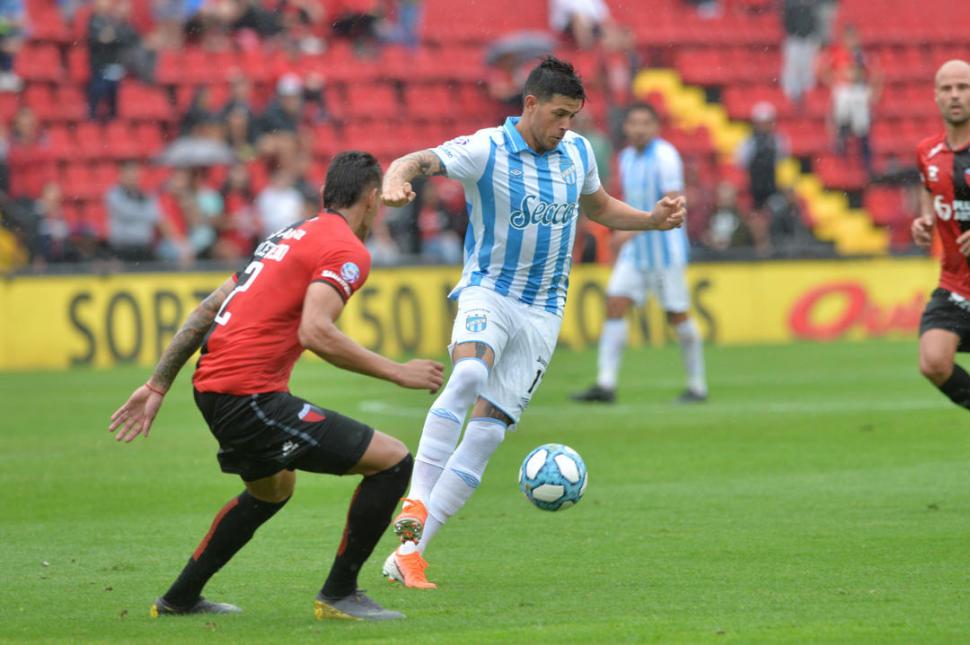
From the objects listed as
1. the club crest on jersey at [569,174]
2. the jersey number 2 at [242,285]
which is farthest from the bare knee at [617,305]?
the jersey number 2 at [242,285]

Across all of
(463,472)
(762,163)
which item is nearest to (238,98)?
(762,163)

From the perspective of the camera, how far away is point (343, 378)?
17.9 metres

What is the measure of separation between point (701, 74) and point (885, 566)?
2194 cm

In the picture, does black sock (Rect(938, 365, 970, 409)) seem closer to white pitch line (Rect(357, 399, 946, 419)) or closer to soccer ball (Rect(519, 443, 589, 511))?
soccer ball (Rect(519, 443, 589, 511))

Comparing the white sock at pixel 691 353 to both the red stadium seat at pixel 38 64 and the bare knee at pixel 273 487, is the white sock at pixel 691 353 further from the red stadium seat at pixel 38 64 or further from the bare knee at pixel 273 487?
the red stadium seat at pixel 38 64

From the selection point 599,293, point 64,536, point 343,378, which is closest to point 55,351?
point 343,378

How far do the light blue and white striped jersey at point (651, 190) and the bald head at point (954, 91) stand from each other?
538cm

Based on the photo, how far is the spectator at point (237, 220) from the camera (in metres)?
20.8

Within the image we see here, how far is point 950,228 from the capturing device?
8.99 meters

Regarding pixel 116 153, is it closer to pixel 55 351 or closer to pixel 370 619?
pixel 55 351

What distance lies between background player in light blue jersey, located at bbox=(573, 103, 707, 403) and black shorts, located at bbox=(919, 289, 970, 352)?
527cm

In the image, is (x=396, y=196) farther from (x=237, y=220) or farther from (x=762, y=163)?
(x=762, y=163)

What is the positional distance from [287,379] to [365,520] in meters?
0.62

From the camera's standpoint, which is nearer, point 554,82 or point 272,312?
point 272,312
